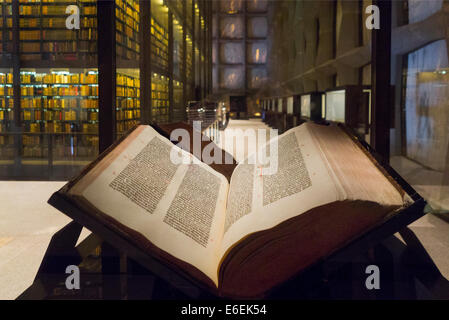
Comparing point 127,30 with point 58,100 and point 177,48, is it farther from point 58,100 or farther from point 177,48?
point 177,48

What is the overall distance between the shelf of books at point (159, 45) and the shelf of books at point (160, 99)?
1.27 feet

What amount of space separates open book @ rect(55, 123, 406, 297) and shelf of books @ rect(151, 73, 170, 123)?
11.0 metres

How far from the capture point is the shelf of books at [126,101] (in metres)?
8.73

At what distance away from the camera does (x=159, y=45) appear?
1238 cm

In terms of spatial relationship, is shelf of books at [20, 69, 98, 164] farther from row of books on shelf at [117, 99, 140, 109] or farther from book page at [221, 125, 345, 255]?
book page at [221, 125, 345, 255]

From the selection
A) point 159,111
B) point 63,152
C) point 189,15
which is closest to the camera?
point 63,152

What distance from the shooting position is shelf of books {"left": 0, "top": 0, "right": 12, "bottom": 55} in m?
8.19

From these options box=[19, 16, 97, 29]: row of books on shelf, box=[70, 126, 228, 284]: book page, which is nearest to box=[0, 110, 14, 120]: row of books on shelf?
box=[19, 16, 97, 29]: row of books on shelf

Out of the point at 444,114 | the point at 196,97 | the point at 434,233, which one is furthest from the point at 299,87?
the point at 434,233

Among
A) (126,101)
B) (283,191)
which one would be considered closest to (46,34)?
(126,101)

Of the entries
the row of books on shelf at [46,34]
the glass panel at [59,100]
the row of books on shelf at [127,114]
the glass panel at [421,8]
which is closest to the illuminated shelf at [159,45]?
the row of books on shelf at [127,114]

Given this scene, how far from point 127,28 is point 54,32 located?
161cm

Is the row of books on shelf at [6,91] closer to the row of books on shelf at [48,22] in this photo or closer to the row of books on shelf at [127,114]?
the row of books on shelf at [48,22]

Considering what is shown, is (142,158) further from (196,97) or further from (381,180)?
(196,97)
